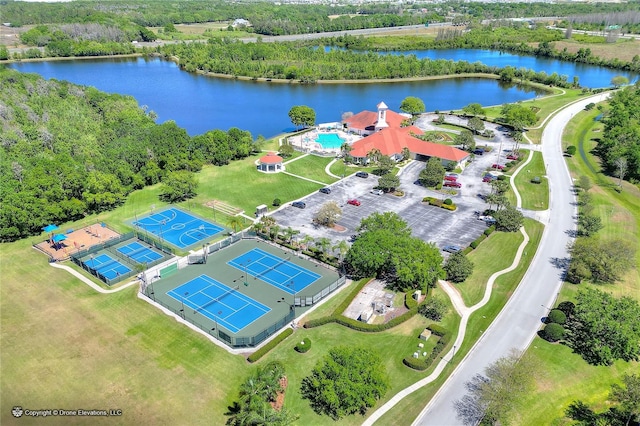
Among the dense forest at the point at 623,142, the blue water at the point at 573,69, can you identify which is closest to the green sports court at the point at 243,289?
the dense forest at the point at 623,142

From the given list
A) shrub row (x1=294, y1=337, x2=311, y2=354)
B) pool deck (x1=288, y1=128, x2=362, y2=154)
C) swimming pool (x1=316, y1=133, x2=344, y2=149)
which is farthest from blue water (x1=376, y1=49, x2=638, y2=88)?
shrub row (x1=294, y1=337, x2=311, y2=354)

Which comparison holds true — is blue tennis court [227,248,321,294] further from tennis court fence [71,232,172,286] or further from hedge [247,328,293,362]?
tennis court fence [71,232,172,286]

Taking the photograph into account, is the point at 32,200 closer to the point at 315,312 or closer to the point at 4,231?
the point at 4,231

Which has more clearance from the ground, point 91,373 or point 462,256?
point 462,256

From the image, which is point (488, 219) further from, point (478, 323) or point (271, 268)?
point (271, 268)

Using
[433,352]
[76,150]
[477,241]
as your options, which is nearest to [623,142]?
[477,241]

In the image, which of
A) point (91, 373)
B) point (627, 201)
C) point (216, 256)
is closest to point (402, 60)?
point (627, 201)
